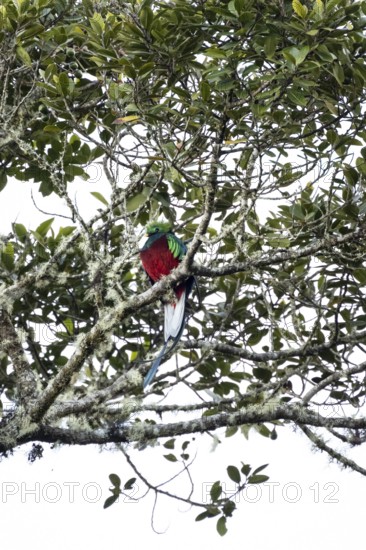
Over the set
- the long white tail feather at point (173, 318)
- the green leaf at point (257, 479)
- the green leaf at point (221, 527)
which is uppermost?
the long white tail feather at point (173, 318)

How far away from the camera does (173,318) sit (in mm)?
4711

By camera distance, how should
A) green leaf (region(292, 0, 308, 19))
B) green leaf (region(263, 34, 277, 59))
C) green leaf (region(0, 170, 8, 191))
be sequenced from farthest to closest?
green leaf (region(0, 170, 8, 191)), green leaf (region(263, 34, 277, 59)), green leaf (region(292, 0, 308, 19))

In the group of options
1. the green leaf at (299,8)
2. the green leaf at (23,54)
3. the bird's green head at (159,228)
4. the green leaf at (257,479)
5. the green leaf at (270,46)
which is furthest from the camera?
the bird's green head at (159,228)

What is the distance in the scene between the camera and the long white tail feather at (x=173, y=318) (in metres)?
4.65

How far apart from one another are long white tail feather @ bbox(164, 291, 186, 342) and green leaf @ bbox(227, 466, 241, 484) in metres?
0.75

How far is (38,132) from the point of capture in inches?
191

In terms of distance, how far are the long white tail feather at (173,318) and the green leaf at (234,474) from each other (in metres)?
0.75

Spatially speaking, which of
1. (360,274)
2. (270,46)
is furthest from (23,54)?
(360,274)

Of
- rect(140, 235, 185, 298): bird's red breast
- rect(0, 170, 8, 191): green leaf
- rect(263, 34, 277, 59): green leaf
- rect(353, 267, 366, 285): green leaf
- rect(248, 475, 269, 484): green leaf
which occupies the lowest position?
rect(248, 475, 269, 484): green leaf

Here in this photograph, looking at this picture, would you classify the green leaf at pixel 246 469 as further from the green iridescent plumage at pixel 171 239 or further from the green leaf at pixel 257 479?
the green iridescent plumage at pixel 171 239

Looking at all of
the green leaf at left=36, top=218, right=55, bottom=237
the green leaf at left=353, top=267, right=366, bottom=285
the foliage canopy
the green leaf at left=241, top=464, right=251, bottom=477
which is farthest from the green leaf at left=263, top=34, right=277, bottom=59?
the green leaf at left=241, top=464, right=251, bottom=477

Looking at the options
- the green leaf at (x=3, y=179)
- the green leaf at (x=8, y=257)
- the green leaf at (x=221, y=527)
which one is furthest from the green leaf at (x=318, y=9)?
the green leaf at (x=221, y=527)

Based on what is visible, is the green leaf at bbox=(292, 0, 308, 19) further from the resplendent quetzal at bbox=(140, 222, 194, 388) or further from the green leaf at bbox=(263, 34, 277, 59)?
the resplendent quetzal at bbox=(140, 222, 194, 388)

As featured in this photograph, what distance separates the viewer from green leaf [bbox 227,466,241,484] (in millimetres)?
4613
